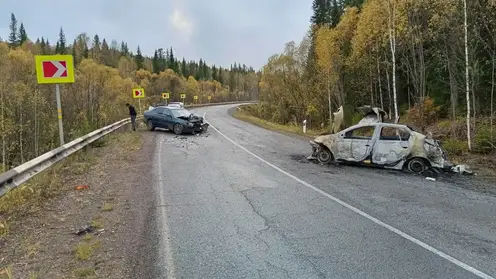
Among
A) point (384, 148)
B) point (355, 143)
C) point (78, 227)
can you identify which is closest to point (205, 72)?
point (355, 143)

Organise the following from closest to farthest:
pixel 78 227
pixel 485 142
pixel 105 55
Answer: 1. pixel 78 227
2. pixel 485 142
3. pixel 105 55

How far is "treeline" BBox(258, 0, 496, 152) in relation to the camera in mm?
18422

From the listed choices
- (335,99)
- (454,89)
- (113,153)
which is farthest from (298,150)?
(335,99)

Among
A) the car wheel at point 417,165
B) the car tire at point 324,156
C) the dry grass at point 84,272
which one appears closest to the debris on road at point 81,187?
the dry grass at point 84,272

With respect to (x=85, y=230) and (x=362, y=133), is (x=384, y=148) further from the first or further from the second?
(x=85, y=230)

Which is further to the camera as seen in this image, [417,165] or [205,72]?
[205,72]

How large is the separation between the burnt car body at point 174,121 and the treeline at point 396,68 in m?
11.7

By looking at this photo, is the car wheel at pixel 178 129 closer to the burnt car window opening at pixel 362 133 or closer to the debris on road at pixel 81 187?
the burnt car window opening at pixel 362 133

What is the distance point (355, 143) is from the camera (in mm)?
12438

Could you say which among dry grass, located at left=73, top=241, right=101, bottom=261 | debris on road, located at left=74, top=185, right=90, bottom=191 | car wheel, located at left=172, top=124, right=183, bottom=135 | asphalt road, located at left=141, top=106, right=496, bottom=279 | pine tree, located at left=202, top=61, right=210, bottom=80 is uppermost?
pine tree, located at left=202, top=61, right=210, bottom=80

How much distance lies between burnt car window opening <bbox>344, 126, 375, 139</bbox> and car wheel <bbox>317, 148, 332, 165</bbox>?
82 cm

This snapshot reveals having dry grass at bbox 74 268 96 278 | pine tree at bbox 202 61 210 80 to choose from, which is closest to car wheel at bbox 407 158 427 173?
dry grass at bbox 74 268 96 278

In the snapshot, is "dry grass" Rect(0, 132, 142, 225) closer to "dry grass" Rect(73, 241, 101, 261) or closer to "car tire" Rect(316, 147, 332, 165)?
"dry grass" Rect(73, 241, 101, 261)

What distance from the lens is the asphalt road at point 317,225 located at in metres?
4.65
